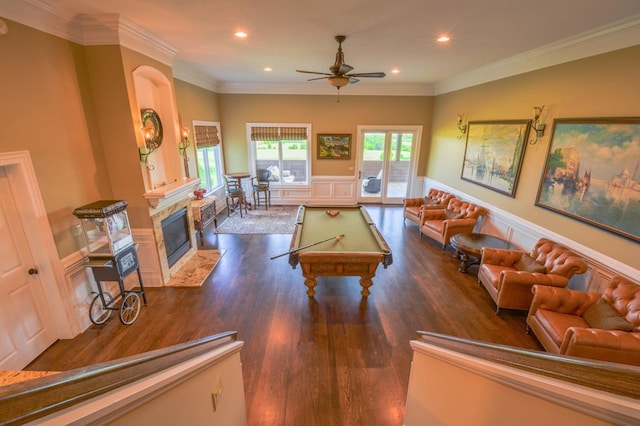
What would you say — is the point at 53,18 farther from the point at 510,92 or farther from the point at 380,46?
the point at 510,92

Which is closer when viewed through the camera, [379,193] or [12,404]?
[12,404]

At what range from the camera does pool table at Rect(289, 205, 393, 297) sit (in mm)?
3438

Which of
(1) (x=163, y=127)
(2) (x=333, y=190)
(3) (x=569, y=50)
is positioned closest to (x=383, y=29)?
(3) (x=569, y=50)

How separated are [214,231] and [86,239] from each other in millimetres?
3274

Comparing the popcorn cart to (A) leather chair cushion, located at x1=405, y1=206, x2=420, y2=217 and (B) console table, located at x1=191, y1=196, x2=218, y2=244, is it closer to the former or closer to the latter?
(B) console table, located at x1=191, y1=196, x2=218, y2=244

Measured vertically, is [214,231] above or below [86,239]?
below

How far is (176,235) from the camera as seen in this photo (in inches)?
189

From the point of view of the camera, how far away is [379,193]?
8.85 m

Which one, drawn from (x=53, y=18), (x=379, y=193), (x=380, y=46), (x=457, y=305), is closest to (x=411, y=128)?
(x=379, y=193)

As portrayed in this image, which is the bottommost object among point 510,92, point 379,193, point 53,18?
point 379,193

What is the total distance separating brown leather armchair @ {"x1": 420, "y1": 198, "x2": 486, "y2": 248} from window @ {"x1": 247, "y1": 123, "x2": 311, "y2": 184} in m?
4.01

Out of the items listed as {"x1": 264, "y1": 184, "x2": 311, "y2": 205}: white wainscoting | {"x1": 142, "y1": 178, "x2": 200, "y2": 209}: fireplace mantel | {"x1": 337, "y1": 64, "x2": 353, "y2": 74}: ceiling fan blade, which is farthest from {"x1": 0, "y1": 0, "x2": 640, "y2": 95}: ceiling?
{"x1": 264, "y1": 184, "x2": 311, "y2": 205}: white wainscoting

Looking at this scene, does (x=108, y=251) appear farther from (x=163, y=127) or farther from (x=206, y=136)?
(x=206, y=136)

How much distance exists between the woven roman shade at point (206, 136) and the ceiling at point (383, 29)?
1.45 meters
